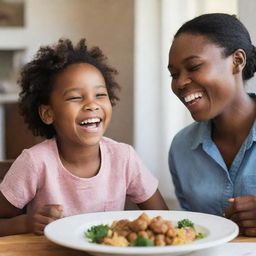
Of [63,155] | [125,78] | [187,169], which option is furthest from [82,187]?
[125,78]

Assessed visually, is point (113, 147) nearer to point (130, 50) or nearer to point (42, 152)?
point (42, 152)

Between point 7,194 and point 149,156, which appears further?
point 149,156

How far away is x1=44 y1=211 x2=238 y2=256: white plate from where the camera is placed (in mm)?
932

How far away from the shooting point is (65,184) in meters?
1.44

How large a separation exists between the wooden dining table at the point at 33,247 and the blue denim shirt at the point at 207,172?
0.94 ft

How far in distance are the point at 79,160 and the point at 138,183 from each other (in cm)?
18

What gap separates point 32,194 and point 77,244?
493mm

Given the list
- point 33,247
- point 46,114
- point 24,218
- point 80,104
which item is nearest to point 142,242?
point 33,247

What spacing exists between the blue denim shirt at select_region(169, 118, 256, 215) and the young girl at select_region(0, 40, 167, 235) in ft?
0.36

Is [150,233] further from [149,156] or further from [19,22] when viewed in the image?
[19,22]

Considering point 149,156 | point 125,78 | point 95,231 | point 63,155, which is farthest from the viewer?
point 125,78

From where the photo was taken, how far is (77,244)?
961mm

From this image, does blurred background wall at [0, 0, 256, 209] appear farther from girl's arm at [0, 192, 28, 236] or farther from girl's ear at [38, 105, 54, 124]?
girl's arm at [0, 192, 28, 236]

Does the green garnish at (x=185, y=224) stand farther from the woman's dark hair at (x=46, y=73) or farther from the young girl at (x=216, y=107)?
the woman's dark hair at (x=46, y=73)
